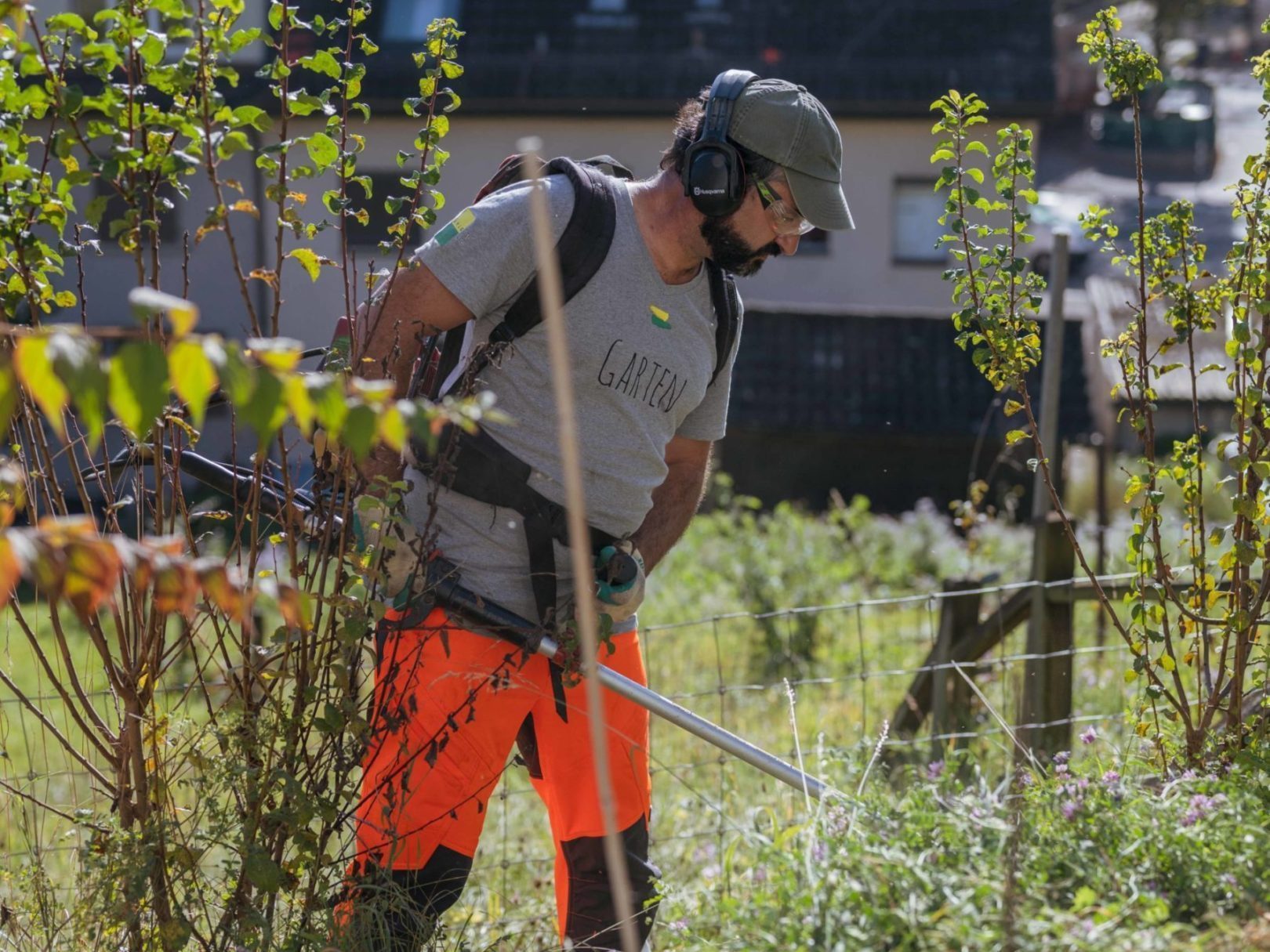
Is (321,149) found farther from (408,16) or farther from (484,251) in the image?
(408,16)

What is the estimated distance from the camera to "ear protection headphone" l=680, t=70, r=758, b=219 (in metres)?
2.91

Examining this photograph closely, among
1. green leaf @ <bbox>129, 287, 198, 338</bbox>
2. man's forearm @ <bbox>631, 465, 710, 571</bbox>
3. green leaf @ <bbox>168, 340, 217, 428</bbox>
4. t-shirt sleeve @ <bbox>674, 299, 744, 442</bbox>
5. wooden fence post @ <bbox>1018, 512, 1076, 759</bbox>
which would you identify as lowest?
wooden fence post @ <bbox>1018, 512, 1076, 759</bbox>

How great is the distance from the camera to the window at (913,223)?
2148 centimetres

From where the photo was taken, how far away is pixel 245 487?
2828 mm

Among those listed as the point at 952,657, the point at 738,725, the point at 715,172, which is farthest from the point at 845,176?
the point at 715,172

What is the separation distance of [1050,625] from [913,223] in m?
17.4

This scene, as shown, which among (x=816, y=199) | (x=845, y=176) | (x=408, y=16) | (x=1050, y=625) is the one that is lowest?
(x=1050, y=625)

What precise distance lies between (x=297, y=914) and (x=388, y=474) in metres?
0.81

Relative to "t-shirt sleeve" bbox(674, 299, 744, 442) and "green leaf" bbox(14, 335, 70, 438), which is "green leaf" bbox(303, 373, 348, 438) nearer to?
"green leaf" bbox(14, 335, 70, 438)

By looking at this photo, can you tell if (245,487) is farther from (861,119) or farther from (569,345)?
(861,119)

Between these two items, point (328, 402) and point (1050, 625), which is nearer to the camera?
point (328, 402)

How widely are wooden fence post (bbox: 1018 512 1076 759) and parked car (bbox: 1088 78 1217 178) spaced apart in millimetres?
32042

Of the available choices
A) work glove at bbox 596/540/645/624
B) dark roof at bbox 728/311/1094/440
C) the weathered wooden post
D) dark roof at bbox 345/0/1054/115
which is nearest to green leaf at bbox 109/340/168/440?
work glove at bbox 596/540/645/624

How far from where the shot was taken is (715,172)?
2908 mm
